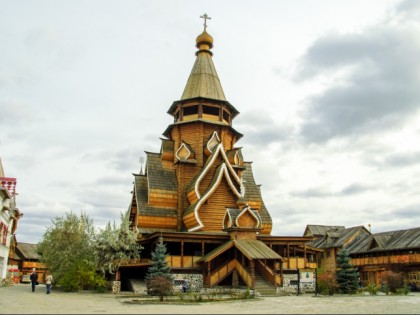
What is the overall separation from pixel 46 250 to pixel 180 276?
37.1 feet

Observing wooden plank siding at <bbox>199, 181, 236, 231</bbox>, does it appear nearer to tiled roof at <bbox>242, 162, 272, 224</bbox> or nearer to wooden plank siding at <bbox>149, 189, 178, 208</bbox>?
tiled roof at <bbox>242, 162, 272, 224</bbox>

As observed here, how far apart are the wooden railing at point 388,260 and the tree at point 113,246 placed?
28684 mm

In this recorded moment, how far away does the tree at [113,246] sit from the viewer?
89.6 ft

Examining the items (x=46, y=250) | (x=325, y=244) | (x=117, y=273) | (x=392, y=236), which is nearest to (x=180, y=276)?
(x=117, y=273)

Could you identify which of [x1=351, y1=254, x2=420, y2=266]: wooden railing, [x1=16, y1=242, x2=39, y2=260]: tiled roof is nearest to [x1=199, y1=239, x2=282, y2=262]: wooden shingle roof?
[x1=351, y1=254, x2=420, y2=266]: wooden railing

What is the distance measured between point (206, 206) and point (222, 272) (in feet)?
19.3

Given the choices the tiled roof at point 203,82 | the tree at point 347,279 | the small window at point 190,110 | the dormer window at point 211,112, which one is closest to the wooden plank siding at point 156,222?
the dormer window at point 211,112

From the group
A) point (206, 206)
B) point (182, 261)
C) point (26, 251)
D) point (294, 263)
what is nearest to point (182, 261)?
point (182, 261)

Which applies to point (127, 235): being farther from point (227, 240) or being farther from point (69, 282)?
point (227, 240)

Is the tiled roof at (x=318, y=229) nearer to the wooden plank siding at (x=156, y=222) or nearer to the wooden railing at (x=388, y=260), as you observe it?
the wooden railing at (x=388, y=260)

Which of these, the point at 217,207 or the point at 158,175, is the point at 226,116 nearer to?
the point at 158,175

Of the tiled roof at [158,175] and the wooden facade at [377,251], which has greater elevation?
the tiled roof at [158,175]

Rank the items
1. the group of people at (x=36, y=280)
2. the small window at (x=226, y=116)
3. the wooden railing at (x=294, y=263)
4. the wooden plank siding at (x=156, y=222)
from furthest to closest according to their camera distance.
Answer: the small window at (x=226, y=116), the wooden plank siding at (x=156, y=222), the wooden railing at (x=294, y=263), the group of people at (x=36, y=280)

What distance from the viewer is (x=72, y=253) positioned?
1191 inches
